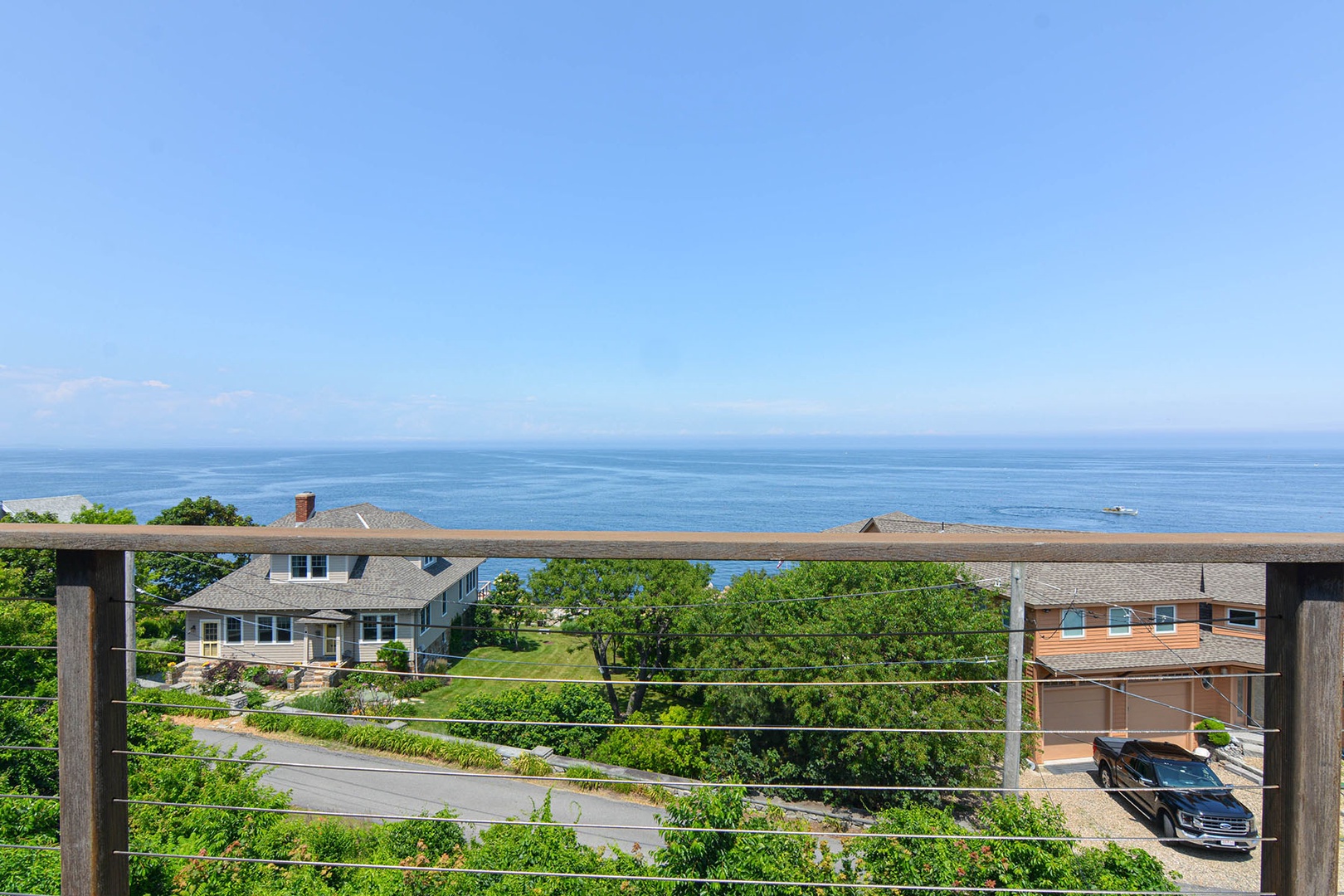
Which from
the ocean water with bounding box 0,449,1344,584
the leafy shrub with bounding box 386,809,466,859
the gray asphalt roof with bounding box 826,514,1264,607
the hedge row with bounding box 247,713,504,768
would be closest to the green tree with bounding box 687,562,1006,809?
the gray asphalt roof with bounding box 826,514,1264,607

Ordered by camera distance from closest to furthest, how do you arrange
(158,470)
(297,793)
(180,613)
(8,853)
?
(8,853)
(297,793)
(180,613)
(158,470)

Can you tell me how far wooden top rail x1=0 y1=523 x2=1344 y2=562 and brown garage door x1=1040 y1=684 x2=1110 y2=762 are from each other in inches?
658

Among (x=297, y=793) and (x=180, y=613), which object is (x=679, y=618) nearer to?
(x=297, y=793)

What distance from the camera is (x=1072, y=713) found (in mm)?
15391

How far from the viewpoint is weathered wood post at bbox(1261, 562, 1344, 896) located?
1151 millimetres

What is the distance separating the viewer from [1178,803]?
10828mm

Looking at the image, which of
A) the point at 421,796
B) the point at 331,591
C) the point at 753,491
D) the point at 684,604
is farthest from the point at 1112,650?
the point at 753,491

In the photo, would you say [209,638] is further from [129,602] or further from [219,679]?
[129,602]

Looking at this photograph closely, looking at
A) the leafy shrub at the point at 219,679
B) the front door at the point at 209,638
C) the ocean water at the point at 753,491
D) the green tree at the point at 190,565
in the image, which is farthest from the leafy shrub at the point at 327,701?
the ocean water at the point at 753,491

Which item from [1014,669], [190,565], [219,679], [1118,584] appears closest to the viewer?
[1014,669]

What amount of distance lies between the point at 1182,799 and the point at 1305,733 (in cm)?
→ 1292

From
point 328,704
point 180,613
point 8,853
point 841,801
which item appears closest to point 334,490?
point 180,613

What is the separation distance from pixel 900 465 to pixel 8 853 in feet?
420

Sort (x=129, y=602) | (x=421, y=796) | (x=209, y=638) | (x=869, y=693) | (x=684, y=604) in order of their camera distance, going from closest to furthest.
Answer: (x=129, y=602) → (x=421, y=796) → (x=869, y=693) → (x=684, y=604) → (x=209, y=638)
